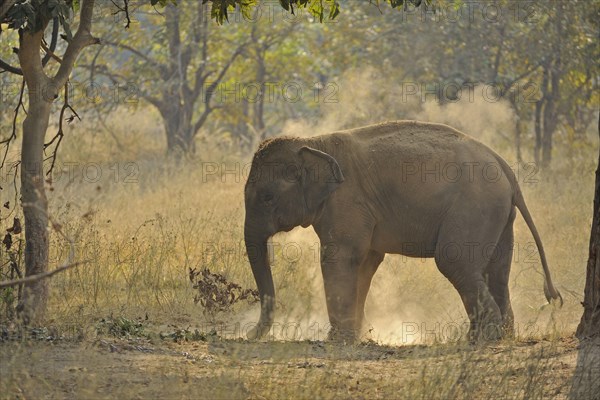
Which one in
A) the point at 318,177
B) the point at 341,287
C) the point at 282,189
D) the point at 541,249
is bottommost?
the point at 341,287

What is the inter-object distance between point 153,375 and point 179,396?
47 centimetres

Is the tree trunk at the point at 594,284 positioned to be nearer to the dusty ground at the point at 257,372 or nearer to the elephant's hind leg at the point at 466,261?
the dusty ground at the point at 257,372

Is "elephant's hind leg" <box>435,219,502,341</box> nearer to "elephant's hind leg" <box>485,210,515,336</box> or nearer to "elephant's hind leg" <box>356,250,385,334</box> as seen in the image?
"elephant's hind leg" <box>485,210,515,336</box>

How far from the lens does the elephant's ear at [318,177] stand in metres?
9.74

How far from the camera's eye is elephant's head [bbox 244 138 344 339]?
31.5 ft

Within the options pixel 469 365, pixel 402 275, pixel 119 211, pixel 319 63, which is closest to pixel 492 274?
pixel 402 275

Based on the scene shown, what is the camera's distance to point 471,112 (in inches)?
826

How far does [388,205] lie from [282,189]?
1.03m

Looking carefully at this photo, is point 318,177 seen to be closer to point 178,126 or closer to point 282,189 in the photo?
point 282,189

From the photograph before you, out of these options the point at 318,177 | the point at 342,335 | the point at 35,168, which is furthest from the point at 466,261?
the point at 35,168

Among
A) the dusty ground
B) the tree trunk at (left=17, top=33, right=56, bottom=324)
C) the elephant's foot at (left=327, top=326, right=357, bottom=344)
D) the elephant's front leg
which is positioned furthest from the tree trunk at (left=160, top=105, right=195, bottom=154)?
the dusty ground

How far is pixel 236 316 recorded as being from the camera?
1059 centimetres

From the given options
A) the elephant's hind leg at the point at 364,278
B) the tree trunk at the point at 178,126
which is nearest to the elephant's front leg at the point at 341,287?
the elephant's hind leg at the point at 364,278

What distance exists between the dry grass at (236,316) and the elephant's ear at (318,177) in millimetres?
1046
